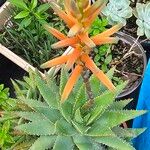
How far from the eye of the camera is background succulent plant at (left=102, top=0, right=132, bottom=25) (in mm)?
1476

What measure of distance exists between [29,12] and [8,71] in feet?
0.93

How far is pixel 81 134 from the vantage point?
1.09 m

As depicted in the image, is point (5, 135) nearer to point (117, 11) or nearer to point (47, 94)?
point (47, 94)

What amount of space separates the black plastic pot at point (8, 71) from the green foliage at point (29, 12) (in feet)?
0.69

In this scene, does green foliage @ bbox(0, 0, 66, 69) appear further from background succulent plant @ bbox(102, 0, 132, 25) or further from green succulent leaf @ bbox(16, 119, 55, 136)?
green succulent leaf @ bbox(16, 119, 55, 136)

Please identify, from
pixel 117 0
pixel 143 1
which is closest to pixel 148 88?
pixel 117 0

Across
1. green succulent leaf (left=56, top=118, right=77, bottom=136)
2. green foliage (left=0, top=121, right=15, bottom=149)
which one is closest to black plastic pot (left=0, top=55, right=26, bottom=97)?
green foliage (left=0, top=121, right=15, bottom=149)

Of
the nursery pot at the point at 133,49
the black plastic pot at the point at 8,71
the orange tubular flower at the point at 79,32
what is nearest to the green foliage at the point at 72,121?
the orange tubular flower at the point at 79,32

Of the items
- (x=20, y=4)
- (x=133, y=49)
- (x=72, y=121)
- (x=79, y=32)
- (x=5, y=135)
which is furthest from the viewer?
(x=133, y=49)

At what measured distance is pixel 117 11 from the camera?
58.3 inches

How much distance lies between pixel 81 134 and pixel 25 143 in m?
0.20

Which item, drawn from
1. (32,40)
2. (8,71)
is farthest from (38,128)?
(8,71)

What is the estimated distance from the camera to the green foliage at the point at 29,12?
1.46 meters

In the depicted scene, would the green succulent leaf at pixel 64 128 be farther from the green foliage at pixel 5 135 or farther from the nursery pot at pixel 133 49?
the nursery pot at pixel 133 49
